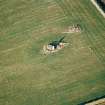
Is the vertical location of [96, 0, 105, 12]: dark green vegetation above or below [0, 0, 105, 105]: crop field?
above

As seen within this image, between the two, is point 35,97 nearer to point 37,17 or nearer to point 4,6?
point 37,17

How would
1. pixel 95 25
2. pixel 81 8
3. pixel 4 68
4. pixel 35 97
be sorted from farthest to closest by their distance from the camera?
pixel 81 8, pixel 95 25, pixel 4 68, pixel 35 97

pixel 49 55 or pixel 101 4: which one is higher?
pixel 101 4

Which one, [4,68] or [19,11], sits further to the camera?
[19,11]

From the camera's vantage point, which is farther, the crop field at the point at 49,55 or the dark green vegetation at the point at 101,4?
the dark green vegetation at the point at 101,4

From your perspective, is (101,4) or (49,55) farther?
(101,4)

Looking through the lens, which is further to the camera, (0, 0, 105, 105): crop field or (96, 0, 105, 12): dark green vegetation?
(96, 0, 105, 12): dark green vegetation

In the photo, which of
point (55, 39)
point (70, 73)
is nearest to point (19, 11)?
point (55, 39)

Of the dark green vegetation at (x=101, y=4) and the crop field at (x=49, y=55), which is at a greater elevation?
the dark green vegetation at (x=101, y=4)
